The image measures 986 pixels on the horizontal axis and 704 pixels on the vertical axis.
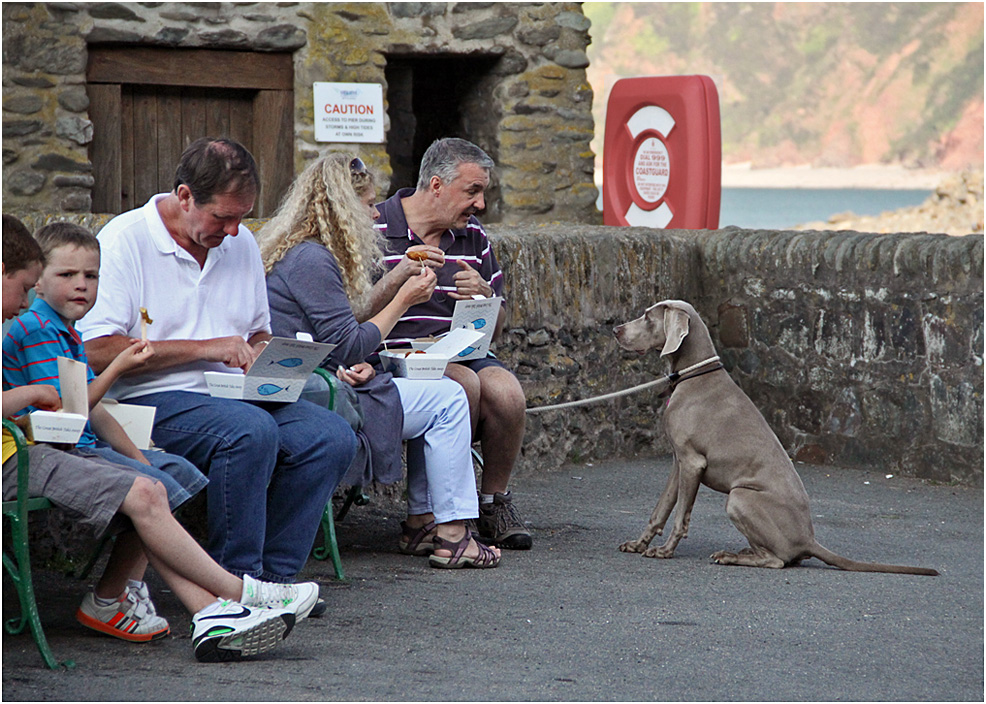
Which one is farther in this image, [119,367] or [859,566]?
[859,566]

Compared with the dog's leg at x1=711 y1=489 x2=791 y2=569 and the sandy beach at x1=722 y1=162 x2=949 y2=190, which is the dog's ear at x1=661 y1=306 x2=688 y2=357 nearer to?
the dog's leg at x1=711 y1=489 x2=791 y2=569

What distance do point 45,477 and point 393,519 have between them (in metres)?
2.43

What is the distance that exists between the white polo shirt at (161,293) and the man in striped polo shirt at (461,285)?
3.24 ft

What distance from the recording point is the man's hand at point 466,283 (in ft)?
17.0

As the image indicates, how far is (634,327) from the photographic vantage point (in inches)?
219

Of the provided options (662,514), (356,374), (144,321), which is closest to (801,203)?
(662,514)

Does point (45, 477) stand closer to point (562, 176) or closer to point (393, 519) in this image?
point (393, 519)

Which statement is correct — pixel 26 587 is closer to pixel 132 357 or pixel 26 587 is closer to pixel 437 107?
pixel 132 357

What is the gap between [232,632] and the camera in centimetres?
353

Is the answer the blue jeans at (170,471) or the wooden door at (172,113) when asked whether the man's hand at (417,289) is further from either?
the wooden door at (172,113)

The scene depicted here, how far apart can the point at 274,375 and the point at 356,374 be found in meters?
0.72

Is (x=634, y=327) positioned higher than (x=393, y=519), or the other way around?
(x=634, y=327)

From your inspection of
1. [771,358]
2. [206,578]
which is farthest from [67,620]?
[771,358]

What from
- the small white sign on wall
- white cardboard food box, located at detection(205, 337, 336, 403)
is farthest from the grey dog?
the small white sign on wall
